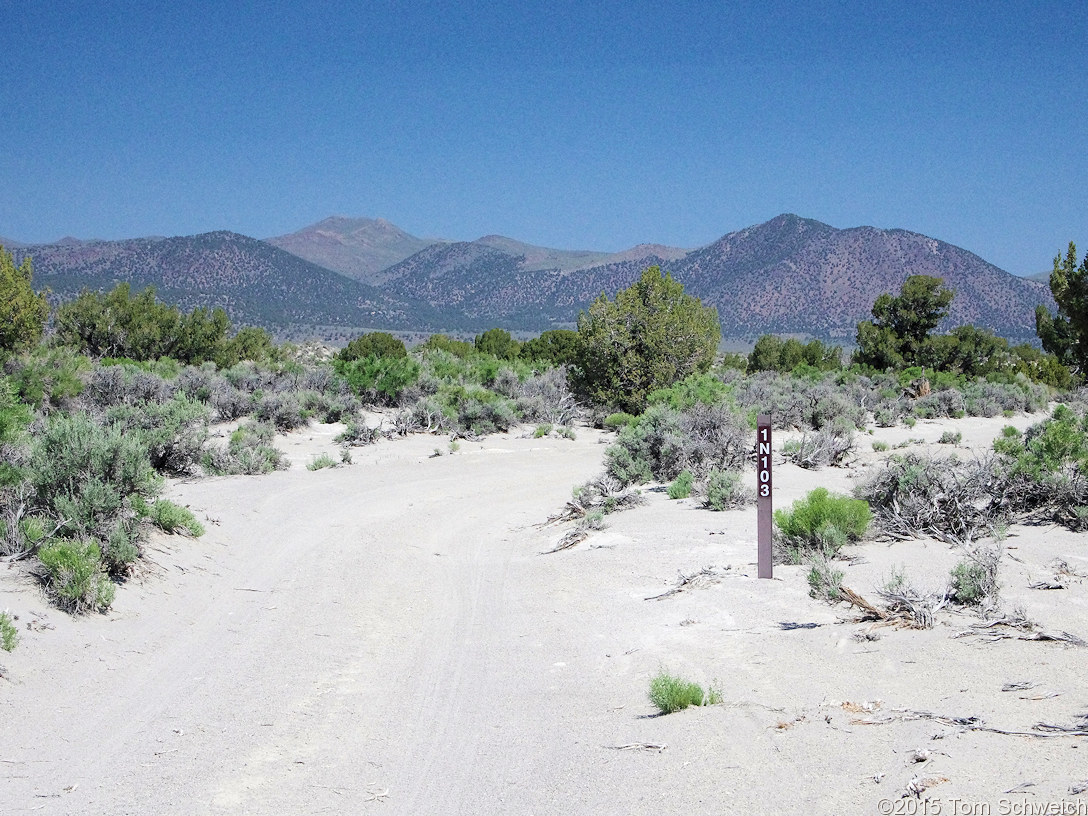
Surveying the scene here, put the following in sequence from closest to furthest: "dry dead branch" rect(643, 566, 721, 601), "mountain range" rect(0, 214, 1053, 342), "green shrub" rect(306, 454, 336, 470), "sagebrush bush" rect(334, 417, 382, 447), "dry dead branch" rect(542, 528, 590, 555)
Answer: "dry dead branch" rect(643, 566, 721, 601), "dry dead branch" rect(542, 528, 590, 555), "green shrub" rect(306, 454, 336, 470), "sagebrush bush" rect(334, 417, 382, 447), "mountain range" rect(0, 214, 1053, 342)

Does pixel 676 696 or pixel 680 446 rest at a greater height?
pixel 680 446

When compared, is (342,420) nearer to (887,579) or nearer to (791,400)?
(791,400)

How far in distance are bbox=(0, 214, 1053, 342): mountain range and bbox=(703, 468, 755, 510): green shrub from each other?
331 ft

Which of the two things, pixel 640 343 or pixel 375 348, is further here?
pixel 375 348

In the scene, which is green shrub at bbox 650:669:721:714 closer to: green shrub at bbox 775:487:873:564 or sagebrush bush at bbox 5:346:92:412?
green shrub at bbox 775:487:873:564

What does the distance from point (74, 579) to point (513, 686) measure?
153 inches

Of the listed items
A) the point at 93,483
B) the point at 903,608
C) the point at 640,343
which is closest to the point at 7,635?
the point at 93,483

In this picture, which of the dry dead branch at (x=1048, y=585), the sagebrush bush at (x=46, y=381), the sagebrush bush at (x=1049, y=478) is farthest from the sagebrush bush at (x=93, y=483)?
the sagebrush bush at (x=46, y=381)

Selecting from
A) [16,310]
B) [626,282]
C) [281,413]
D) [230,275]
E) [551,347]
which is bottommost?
[281,413]

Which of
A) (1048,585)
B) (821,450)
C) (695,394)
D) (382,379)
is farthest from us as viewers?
(382,379)

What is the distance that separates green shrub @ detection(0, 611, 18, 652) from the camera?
6.68 metres

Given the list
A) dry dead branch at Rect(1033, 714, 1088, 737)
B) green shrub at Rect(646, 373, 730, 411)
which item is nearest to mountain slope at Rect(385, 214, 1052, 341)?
green shrub at Rect(646, 373, 730, 411)

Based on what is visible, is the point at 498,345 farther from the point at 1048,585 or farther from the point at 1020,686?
the point at 1020,686

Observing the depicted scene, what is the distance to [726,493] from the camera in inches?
516
